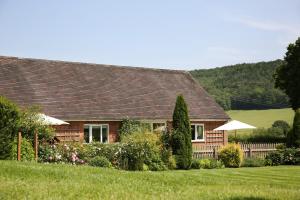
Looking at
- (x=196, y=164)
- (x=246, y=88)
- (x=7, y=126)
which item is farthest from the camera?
(x=246, y=88)

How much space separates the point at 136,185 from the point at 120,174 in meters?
2.45

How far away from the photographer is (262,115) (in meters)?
82.8

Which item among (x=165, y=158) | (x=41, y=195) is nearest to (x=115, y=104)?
(x=165, y=158)

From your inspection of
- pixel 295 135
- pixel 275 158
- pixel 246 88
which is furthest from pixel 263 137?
pixel 246 88

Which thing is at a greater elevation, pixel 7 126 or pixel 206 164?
pixel 7 126

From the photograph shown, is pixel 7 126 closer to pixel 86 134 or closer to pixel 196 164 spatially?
pixel 196 164

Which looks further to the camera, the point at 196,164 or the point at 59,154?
the point at 196,164

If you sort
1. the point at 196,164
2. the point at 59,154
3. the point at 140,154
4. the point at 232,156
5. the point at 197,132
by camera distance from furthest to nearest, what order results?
the point at 197,132
the point at 232,156
the point at 196,164
the point at 140,154
the point at 59,154

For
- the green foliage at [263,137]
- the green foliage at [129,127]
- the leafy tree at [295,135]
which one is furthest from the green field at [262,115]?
the green foliage at [129,127]

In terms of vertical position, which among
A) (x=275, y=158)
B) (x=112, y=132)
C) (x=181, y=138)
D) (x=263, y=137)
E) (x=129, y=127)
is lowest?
(x=275, y=158)

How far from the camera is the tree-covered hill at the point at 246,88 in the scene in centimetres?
8531

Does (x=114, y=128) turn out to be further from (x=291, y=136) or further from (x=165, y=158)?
(x=291, y=136)

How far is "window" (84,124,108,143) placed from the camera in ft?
108

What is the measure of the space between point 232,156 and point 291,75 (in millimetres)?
31320
